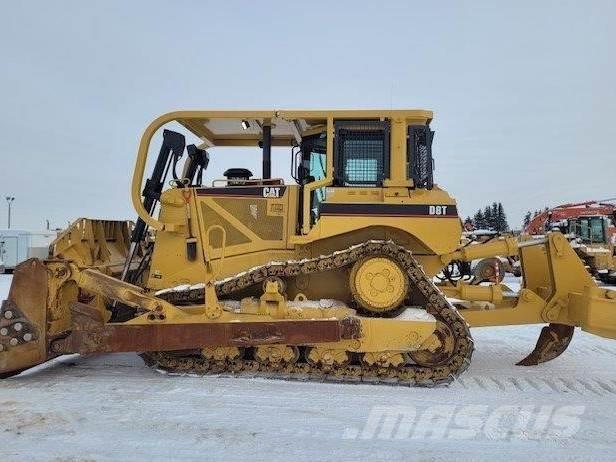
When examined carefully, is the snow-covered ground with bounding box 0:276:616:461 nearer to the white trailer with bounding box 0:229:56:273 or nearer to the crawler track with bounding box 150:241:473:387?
the crawler track with bounding box 150:241:473:387

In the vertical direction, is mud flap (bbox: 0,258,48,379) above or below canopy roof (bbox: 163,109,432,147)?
below

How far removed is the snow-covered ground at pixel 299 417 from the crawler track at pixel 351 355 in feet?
0.54

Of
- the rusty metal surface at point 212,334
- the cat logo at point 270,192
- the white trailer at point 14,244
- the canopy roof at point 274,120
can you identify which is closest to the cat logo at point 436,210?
the canopy roof at point 274,120

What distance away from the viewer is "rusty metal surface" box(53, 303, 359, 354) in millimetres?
5328

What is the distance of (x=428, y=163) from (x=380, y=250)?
1.29 m

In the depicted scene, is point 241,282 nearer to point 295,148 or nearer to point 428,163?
point 295,148

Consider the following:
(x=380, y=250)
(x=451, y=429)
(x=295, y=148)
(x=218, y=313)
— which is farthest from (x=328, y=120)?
(x=451, y=429)

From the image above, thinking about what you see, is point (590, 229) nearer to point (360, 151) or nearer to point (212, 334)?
point (360, 151)

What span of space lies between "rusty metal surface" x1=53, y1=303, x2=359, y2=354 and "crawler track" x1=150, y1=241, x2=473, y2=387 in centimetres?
34

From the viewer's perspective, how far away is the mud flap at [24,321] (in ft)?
17.9

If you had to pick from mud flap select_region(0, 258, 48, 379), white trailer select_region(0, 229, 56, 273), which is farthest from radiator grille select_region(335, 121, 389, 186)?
white trailer select_region(0, 229, 56, 273)

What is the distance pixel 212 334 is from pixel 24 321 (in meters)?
2.03

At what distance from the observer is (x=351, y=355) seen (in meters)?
5.57

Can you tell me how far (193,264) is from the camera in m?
6.08
